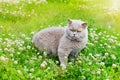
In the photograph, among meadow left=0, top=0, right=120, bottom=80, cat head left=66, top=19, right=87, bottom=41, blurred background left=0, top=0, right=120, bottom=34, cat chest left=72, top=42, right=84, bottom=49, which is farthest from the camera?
blurred background left=0, top=0, right=120, bottom=34

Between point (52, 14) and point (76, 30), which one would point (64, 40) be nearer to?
point (76, 30)

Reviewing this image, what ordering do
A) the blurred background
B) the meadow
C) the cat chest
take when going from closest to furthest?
the meadow
the cat chest
the blurred background

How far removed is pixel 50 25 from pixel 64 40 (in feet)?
10.8

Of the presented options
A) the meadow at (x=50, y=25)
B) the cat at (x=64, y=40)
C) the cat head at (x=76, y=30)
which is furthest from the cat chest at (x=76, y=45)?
the meadow at (x=50, y=25)

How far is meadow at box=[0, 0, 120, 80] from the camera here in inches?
351

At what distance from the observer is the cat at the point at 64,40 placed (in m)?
9.91

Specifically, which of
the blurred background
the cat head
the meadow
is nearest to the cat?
the cat head

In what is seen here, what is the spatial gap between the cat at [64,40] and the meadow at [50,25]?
8.3 inches

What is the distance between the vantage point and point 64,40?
1028cm

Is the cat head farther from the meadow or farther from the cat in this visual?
the meadow

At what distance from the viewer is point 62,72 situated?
9188 millimetres

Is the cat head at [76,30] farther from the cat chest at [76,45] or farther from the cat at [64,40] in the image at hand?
the cat chest at [76,45]

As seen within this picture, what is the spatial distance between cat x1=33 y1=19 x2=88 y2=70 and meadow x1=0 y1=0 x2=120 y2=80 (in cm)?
21

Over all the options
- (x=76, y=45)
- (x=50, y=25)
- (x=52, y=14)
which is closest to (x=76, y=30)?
(x=76, y=45)
